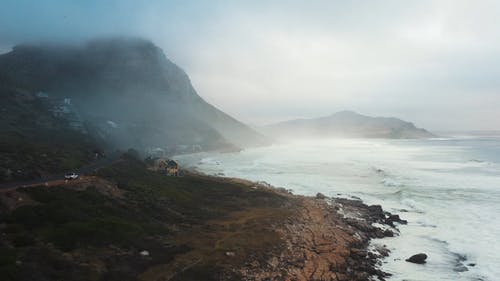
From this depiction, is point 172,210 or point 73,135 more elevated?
point 73,135

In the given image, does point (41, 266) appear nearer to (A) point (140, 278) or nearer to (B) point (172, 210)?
(A) point (140, 278)

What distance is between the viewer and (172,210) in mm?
39562

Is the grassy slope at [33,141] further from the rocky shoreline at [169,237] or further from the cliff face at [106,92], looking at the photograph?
the rocky shoreline at [169,237]

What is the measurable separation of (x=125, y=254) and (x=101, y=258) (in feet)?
6.12

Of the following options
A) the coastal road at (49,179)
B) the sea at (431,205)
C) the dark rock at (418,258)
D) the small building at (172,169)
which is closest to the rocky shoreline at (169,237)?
the dark rock at (418,258)

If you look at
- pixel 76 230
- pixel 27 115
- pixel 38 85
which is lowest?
pixel 76 230

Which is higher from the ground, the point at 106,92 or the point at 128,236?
the point at 106,92

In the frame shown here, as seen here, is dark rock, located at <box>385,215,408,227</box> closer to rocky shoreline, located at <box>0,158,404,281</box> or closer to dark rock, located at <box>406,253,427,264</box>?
rocky shoreline, located at <box>0,158,404,281</box>

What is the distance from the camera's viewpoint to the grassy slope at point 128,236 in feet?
72.6

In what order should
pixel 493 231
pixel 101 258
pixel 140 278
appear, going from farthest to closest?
pixel 493 231, pixel 101 258, pixel 140 278

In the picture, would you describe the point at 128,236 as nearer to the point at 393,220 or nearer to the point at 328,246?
the point at 328,246

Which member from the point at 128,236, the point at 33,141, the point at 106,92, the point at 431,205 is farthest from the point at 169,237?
the point at 106,92

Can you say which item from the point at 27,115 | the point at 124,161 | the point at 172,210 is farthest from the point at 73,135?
the point at 172,210

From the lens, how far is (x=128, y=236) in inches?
1102
